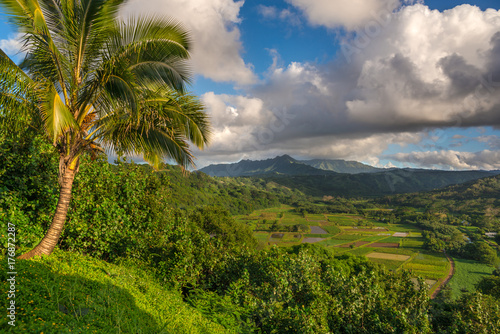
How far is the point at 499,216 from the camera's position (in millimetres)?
128250

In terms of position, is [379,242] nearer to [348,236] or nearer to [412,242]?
[348,236]

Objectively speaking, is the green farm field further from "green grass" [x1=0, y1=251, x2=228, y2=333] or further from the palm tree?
the palm tree

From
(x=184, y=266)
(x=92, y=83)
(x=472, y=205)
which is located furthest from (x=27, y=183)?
(x=472, y=205)

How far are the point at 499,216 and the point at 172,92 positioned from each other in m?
190

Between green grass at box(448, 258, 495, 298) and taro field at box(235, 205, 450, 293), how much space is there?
2646 millimetres

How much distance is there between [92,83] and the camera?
648 cm

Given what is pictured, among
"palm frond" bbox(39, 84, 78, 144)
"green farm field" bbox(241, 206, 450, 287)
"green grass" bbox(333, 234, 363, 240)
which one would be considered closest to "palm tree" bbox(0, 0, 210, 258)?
"palm frond" bbox(39, 84, 78, 144)

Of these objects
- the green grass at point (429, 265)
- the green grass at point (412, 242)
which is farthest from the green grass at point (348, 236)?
the green grass at point (429, 265)

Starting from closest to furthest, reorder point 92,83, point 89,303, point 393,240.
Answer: point 89,303 < point 92,83 < point 393,240

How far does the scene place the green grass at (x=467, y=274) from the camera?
52.7 meters

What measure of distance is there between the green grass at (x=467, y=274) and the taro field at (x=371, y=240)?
2.65m

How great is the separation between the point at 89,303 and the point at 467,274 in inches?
3504

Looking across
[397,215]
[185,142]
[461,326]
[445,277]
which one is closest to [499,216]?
[397,215]

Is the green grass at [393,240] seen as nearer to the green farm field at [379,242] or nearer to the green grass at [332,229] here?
the green farm field at [379,242]
